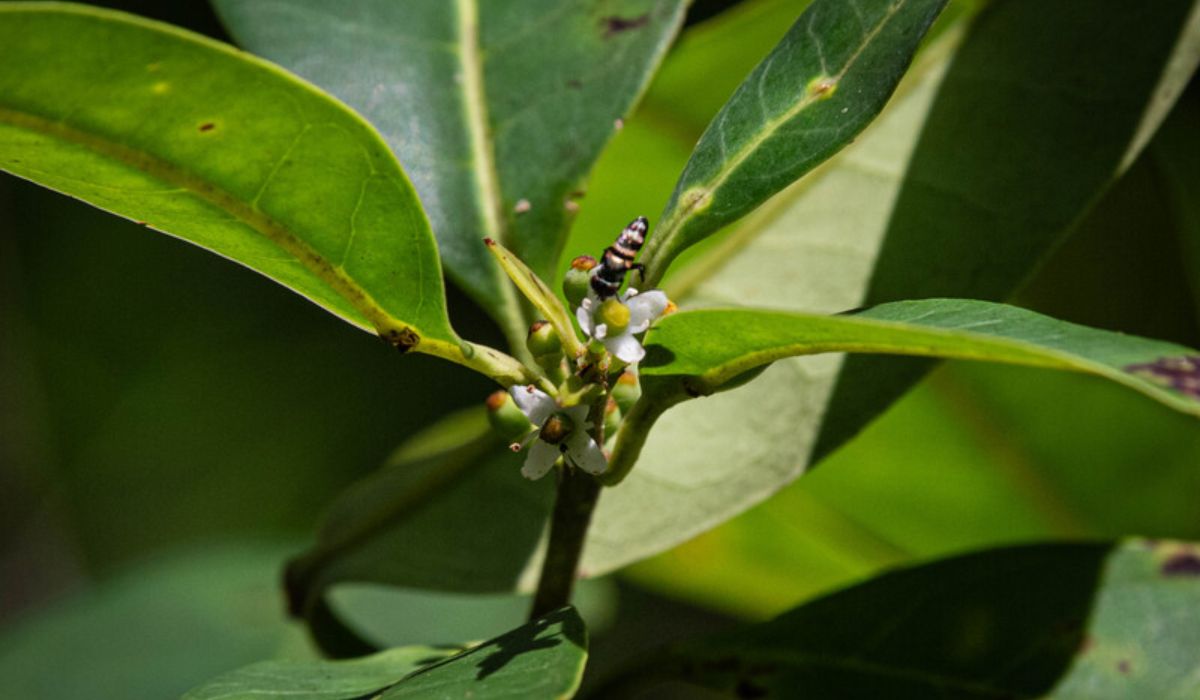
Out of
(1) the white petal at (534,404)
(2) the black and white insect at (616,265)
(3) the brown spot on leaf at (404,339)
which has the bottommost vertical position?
(1) the white petal at (534,404)

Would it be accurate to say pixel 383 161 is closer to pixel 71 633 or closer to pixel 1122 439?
pixel 1122 439

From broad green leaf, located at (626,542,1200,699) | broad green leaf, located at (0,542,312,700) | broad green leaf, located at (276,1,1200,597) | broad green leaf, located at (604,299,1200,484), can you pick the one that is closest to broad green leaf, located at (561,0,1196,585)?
broad green leaf, located at (276,1,1200,597)

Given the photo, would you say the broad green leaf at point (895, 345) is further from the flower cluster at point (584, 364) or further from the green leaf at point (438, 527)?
the green leaf at point (438, 527)

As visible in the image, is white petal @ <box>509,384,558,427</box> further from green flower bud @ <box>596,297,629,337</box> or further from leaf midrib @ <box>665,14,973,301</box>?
leaf midrib @ <box>665,14,973,301</box>

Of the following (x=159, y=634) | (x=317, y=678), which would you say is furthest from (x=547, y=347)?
(x=159, y=634)

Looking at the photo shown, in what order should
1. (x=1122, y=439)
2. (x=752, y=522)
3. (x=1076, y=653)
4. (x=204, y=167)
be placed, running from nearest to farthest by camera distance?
(x=204, y=167)
(x=1076, y=653)
(x=1122, y=439)
(x=752, y=522)

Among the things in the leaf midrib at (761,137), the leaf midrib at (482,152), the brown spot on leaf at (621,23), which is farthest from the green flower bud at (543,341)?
the brown spot on leaf at (621,23)

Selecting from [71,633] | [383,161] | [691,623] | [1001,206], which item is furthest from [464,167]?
[691,623]
